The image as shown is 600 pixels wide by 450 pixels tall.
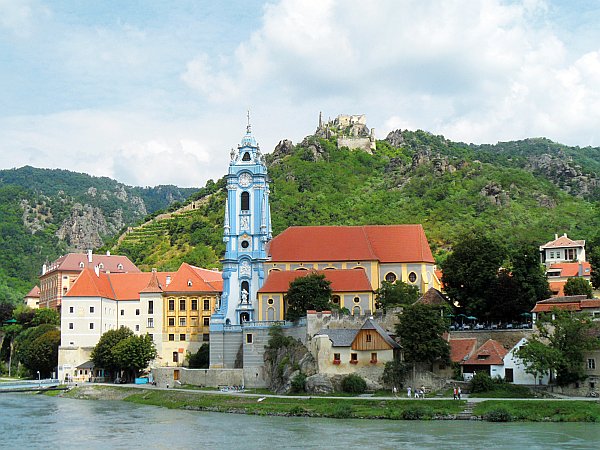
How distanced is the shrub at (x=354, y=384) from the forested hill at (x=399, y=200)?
129 feet

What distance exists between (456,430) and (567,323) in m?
12.5

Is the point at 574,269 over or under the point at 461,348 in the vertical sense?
over

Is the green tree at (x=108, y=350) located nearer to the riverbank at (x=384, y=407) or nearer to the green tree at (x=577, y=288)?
the riverbank at (x=384, y=407)

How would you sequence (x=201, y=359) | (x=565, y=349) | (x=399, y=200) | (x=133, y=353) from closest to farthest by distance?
(x=565, y=349) < (x=201, y=359) < (x=133, y=353) < (x=399, y=200)

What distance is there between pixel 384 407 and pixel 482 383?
6817 mm

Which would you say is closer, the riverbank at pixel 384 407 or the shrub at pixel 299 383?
the riverbank at pixel 384 407

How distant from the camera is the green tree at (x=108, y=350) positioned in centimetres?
7969

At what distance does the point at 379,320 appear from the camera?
6519 cm

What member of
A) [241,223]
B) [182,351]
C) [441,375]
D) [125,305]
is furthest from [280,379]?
[125,305]

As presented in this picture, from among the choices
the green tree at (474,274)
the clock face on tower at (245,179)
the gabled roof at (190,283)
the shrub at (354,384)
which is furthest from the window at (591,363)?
the gabled roof at (190,283)

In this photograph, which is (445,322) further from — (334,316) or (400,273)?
(400,273)

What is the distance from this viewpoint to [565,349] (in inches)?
2172

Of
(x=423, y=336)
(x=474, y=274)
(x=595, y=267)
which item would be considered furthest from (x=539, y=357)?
(x=595, y=267)

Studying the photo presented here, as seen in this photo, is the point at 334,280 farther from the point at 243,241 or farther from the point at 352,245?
the point at 243,241
